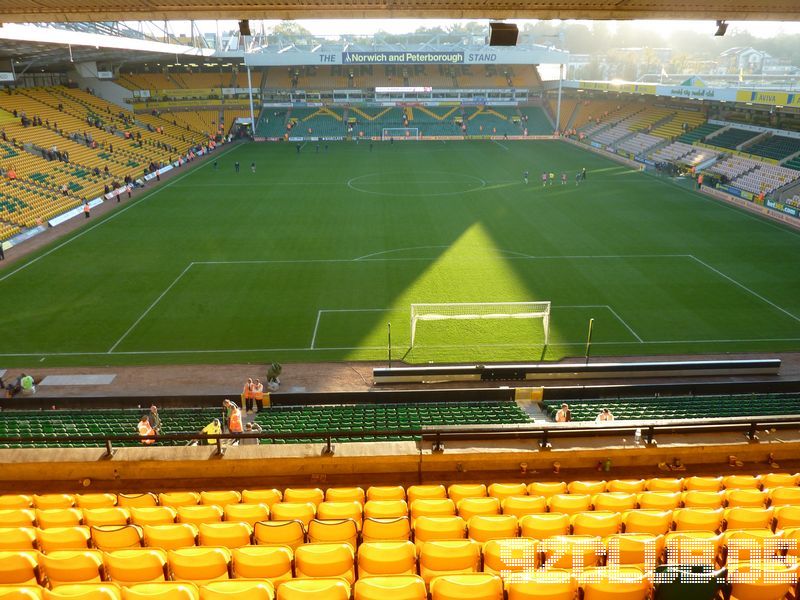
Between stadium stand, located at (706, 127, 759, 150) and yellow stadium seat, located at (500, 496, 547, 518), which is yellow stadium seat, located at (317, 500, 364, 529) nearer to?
yellow stadium seat, located at (500, 496, 547, 518)

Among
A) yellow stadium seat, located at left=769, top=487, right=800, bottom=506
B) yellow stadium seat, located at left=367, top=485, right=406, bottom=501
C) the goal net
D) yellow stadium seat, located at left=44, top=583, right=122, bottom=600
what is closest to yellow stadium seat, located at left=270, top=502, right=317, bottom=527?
yellow stadium seat, located at left=367, top=485, right=406, bottom=501

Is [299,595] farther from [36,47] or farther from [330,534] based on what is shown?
[36,47]

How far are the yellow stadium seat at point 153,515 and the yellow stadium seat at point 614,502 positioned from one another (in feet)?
18.9

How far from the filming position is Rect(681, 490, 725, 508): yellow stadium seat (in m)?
8.02

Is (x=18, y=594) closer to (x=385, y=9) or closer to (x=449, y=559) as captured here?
(x=449, y=559)

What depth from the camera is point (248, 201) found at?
48438mm

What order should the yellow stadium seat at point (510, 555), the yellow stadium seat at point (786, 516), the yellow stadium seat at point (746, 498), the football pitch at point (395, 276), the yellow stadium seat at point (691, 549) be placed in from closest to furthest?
1. the yellow stadium seat at point (691, 549)
2. the yellow stadium seat at point (510, 555)
3. the yellow stadium seat at point (786, 516)
4. the yellow stadium seat at point (746, 498)
5. the football pitch at point (395, 276)

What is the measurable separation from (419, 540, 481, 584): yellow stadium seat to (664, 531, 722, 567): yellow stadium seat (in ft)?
6.59

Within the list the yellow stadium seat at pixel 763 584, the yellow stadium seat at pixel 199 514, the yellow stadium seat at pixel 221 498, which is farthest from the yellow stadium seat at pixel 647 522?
the yellow stadium seat at pixel 221 498

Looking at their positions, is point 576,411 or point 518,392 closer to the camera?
point 576,411

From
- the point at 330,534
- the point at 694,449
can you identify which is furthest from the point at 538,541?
the point at 694,449

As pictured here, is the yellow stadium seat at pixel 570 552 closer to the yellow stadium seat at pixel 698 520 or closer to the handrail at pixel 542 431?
the yellow stadium seat at pixel 698 520

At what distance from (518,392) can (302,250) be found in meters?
20.2

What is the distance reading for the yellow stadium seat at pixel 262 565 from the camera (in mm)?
6188
